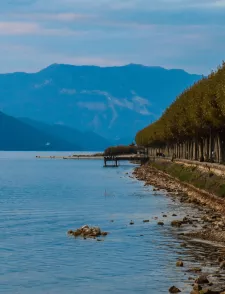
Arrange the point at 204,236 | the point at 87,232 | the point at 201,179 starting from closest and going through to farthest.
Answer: the point at 204,236, the point at 87,232, the point at 201,179

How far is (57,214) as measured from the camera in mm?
63125

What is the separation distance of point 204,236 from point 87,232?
334 inches

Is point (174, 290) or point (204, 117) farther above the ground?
point (204, 117)

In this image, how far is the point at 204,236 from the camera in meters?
43.5

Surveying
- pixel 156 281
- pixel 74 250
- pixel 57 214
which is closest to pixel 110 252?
pixel 74 250

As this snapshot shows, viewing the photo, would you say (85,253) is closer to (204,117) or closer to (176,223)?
(176,223)

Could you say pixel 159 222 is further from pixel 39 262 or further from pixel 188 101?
pixel 188 101

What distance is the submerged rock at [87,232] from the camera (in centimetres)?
4591

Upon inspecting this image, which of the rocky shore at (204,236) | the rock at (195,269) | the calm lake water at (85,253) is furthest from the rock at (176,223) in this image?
the rock at (195,269)

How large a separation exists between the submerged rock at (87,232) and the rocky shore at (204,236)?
17.9 feet

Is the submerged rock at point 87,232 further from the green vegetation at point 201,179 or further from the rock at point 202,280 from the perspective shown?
the green vegetation at point 201,179

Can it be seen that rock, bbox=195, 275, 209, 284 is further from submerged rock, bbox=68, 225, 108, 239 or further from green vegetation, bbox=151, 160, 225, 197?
green vegetation, bbox=151, 160, 225, 197

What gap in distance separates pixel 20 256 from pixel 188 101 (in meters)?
79.7

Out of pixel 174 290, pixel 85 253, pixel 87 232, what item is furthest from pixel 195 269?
pixel 87 232
